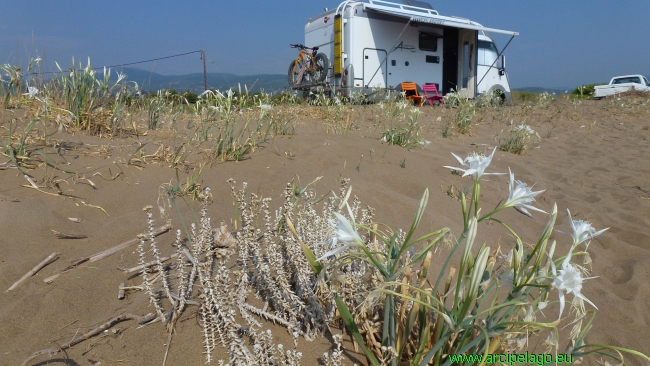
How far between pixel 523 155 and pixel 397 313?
460 centimetres

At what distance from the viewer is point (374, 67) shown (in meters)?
10.8

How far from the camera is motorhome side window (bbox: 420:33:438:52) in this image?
1180 centimetres

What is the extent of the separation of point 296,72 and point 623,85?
44.9 feet

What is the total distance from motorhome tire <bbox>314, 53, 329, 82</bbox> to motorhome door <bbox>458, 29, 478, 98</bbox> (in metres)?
3.81

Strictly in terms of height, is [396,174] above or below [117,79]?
below

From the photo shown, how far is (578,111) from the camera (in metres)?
10.2

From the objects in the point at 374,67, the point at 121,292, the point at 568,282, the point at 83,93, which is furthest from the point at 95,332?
the point at 374,67

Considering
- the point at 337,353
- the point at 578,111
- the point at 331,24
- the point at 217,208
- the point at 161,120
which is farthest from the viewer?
the point at 331,24

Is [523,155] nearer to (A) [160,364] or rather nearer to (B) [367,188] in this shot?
(B) [367,188]

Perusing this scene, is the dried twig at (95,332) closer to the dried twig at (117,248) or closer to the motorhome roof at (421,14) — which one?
the dried twig at (117,248)

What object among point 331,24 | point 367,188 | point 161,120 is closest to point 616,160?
point 367,188

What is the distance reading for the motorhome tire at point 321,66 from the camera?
10.8 metres

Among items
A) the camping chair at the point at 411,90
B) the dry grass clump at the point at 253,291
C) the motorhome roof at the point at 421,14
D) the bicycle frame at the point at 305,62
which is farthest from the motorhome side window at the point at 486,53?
the dry grass clump at the point at 253,291

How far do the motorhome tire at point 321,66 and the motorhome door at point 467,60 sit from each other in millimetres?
3806
